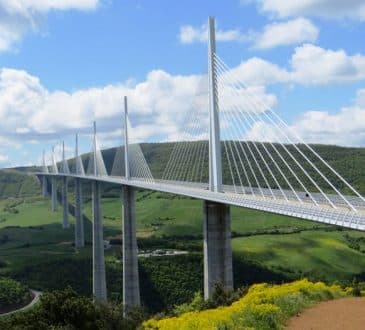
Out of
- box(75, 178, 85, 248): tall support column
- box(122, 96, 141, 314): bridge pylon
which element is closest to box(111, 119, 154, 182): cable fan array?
box(122, 96, 141, 314): bridge pylon

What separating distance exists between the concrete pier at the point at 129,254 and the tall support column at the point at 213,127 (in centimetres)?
2475

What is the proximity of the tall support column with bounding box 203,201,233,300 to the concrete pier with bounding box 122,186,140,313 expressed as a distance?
845 inches

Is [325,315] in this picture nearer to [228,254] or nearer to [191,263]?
[228,254]

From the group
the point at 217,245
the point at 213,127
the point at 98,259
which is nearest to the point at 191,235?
the point at 98,259

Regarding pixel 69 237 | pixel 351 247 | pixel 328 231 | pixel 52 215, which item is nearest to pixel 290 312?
pixel 351 247

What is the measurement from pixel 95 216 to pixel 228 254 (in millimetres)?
Result: 36632

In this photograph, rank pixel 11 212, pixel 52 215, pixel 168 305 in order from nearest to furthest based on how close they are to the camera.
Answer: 1. pixel 168 305
2. pixel 52 215
3. pixel 11 212

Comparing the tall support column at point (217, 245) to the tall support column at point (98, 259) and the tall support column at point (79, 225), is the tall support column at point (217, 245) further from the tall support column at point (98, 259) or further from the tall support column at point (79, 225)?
the tall support column at point (79, 225)

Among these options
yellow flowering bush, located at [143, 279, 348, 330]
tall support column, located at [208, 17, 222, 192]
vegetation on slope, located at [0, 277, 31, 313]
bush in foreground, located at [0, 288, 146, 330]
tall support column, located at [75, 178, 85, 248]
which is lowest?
vegetation on slope, located at [0, 277, 31, 313]

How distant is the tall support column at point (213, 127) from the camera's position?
3005 centimetres

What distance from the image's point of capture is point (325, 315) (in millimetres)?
18203

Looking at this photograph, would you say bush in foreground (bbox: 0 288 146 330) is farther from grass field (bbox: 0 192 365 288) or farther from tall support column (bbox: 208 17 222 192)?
grass field (bbox: 0 192 365 288)

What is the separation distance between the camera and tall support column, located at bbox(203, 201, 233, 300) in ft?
106

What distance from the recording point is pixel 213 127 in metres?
30.4
